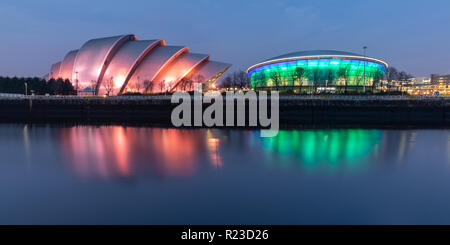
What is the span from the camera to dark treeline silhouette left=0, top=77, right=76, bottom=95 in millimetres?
46562

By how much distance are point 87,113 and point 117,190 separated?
3214 centimetres

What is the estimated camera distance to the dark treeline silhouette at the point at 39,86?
4656 cm

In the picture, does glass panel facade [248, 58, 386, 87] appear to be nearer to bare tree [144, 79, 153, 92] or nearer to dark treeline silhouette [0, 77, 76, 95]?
bare tree [144, 79, 153, 92]

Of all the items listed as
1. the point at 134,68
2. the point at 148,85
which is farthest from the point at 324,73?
the point at 134,68

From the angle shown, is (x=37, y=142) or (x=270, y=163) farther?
(x=37, y=142)

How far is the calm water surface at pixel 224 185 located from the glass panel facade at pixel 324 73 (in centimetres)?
3441

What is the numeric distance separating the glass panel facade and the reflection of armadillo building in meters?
12.9

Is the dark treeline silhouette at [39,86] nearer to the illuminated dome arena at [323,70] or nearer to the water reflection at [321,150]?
the illuminated dome arena at [323,70]

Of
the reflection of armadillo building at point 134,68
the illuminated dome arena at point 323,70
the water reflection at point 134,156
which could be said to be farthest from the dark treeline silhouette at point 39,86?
the illuminated dome arena at point 323,70

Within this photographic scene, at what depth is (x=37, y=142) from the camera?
15.2 meters

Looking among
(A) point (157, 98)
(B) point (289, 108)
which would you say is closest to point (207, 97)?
(A) point (157, 98)

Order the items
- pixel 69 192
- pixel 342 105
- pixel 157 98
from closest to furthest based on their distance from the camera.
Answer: pixel 69 192 < pixel 342 105 < pixel 157 98

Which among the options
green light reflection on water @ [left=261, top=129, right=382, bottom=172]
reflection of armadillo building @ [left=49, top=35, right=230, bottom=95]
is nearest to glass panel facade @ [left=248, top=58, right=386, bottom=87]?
reflection of armadillo building @ [left=49, top=35, right=230, bottom=95]
